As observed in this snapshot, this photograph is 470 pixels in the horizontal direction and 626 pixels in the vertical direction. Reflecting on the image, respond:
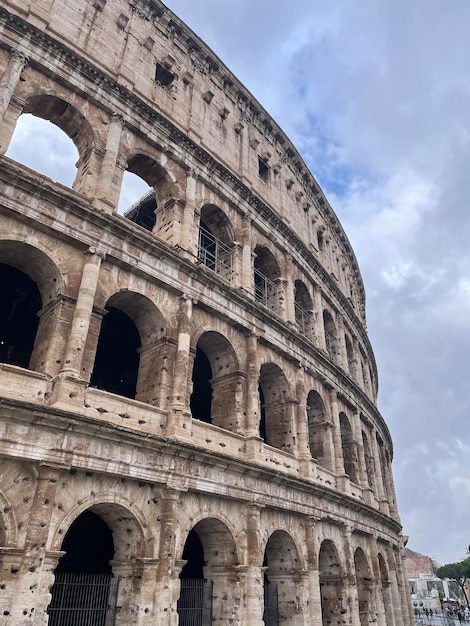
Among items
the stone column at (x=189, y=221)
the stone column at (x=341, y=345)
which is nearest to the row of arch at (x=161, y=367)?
the stone column at (x=189, y=221)

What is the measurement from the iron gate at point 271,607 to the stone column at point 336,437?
4.37m

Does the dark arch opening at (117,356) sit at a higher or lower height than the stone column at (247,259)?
lower

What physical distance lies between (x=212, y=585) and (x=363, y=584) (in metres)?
7.67

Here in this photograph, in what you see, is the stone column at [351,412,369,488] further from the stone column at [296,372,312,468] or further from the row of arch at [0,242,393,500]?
the stone column at [296,372,312,468]

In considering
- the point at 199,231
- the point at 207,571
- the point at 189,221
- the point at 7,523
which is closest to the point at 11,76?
the point at 189,221

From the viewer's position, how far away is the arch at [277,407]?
1391 centimetres

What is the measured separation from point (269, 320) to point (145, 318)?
4039mm

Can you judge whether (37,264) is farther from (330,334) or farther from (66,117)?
(330,334)

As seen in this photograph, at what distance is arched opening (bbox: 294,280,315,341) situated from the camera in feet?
58.9

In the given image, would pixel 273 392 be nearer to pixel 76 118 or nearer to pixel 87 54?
pixel 76 118

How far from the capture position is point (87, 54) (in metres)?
12.7

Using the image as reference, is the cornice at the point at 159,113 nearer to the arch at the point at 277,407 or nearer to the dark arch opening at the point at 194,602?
the arch at the point at 277,407

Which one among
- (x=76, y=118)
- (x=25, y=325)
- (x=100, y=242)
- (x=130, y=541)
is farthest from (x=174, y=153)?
(x=130, y=541)

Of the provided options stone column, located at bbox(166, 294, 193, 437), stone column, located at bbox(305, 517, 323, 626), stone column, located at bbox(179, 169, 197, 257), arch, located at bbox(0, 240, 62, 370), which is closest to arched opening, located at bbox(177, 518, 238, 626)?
stone column, located at bbox(166, 294, 193, 437)
